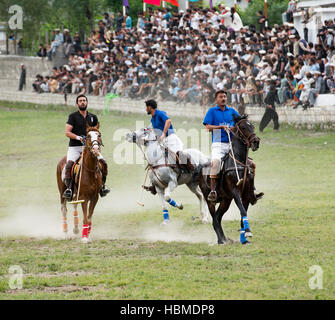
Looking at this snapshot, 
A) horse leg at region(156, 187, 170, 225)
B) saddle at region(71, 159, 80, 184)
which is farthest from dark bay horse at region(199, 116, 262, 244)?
saddle at region(71, 159, 80, 184)

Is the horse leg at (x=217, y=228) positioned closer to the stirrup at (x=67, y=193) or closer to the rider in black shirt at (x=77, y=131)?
the rider in black shirt at (x=77, y=131)

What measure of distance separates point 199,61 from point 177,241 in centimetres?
2099

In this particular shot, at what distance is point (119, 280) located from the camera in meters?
11.6

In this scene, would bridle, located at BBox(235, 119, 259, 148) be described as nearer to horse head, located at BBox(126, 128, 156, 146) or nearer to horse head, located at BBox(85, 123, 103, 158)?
horse head, located at BBox(85, 123, 103, 158)

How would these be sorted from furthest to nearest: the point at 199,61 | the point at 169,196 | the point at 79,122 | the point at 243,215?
1. the point at 199,61
2. the point at 169,196
3. the point at 79,122
4. the point at 243,215

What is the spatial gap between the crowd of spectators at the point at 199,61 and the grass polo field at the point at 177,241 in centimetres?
255

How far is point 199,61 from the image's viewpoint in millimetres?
35281

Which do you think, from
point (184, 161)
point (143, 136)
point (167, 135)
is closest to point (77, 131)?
point (143, 136)

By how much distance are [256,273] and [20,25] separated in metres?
48.2

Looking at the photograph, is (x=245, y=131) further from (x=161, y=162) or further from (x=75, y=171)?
(x=75, y=171)

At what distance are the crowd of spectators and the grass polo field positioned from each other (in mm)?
2548

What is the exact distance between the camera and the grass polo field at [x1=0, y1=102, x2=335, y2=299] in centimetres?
1109

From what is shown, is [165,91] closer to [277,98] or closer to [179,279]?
[277,98]

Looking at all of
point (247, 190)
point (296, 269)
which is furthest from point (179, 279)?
point (247, 190)
